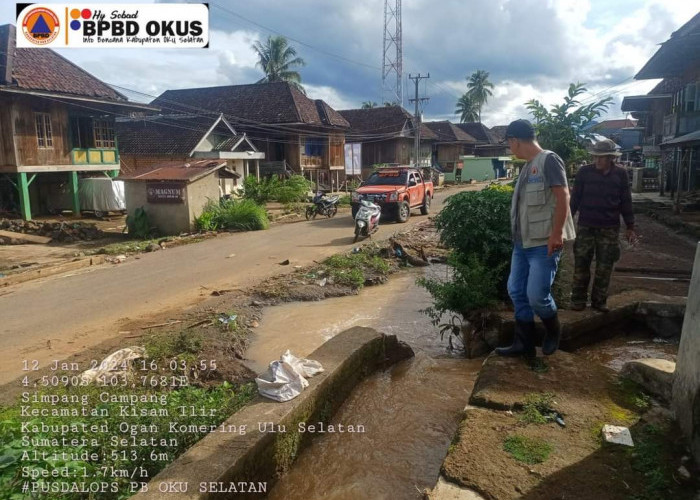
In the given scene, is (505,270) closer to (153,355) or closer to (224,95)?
(153,355)

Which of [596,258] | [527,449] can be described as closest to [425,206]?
[596,258]

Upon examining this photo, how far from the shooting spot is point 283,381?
3.49 metres

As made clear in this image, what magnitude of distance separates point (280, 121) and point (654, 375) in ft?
94.7

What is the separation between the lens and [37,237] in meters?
14.7

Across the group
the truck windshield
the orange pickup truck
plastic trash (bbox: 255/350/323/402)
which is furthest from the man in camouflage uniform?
the truck windshield

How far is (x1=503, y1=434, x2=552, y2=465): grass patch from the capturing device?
8.74 feet

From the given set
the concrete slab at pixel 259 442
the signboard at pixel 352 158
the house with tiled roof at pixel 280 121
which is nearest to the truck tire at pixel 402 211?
the concrete slab at pixel 259 442

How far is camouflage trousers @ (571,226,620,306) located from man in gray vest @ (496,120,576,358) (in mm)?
1163

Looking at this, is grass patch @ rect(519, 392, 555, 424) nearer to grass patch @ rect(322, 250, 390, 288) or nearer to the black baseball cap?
the black baseball cap

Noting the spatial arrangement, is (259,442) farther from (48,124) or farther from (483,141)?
(483,141)

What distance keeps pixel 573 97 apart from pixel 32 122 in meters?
18.5

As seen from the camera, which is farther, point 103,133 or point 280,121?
point 280,121

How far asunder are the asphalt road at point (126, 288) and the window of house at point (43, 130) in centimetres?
959

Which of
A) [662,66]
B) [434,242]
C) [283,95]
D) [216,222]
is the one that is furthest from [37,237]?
[662,66]
